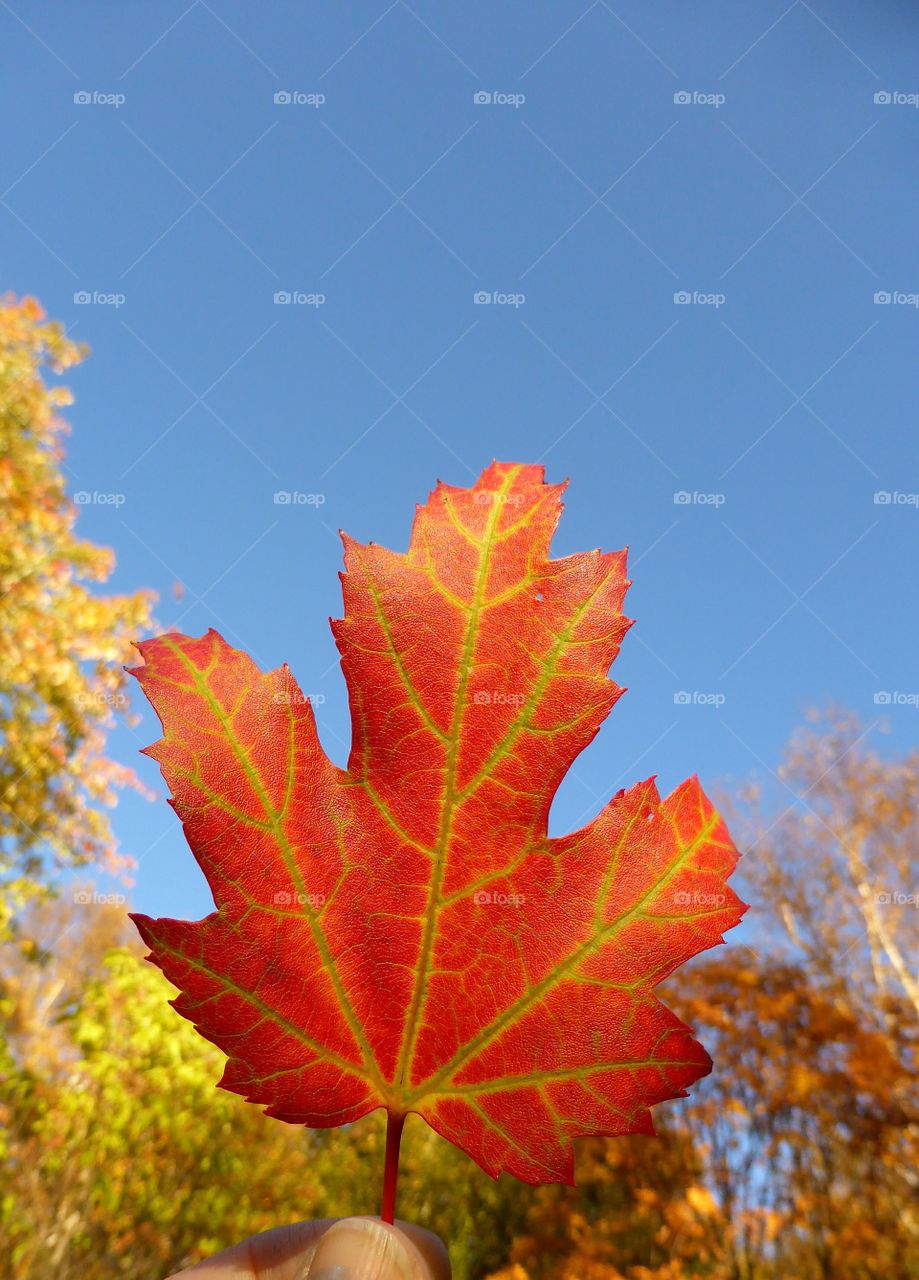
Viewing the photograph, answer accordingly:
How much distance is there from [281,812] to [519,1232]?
7.27 m

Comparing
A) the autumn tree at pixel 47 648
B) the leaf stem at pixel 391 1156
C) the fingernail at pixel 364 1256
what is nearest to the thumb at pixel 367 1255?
the fingernail at pixel 364 1256

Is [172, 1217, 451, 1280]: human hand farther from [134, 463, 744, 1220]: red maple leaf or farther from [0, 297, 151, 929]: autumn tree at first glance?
[0, 297, 151, 929]: autumn tree

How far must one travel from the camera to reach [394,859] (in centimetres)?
78

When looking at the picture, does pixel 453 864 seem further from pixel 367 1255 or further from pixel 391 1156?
pixel 367 1255

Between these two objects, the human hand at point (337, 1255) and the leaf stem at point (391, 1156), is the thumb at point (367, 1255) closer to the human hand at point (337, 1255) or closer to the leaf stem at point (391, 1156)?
the human hand at point (337, 1255)

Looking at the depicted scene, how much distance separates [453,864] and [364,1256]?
0.47 meters

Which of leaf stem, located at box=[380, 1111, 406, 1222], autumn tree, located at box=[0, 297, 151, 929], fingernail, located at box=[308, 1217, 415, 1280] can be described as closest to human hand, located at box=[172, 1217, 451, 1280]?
fingernail, located at box=[308, 1217, 415, 1280]

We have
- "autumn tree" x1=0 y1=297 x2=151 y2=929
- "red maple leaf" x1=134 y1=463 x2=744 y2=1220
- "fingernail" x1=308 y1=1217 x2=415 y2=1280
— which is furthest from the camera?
"autumn tree" x1=0 y1=297 x2=151 y2=929

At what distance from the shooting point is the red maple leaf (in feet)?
2.43

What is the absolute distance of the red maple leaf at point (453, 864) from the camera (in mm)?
742

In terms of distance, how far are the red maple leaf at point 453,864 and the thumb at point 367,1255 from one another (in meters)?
0.19

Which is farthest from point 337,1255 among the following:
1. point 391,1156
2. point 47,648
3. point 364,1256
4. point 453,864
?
point 47,648

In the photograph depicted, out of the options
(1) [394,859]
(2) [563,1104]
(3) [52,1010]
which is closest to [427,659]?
(1) [394,859]

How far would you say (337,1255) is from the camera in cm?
91
